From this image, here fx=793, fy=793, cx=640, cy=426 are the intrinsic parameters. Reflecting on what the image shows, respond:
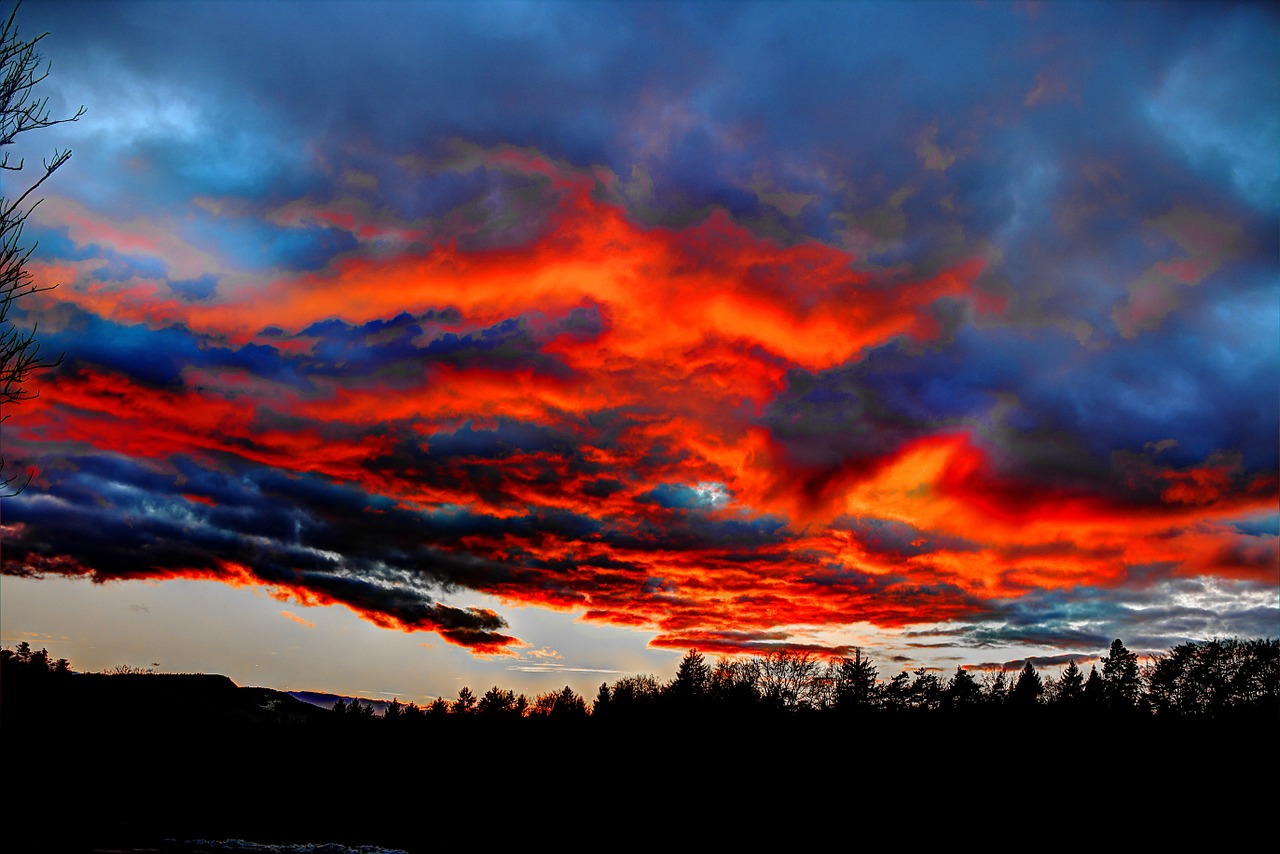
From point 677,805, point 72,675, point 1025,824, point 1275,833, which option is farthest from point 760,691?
point 72,675

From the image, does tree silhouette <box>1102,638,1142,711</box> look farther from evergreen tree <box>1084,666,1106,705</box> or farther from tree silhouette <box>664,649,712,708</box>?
tree silhouette <box>664,649,712,708</box>

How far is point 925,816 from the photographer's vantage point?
76875 mm

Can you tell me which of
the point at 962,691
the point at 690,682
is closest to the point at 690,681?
the point at 690,682

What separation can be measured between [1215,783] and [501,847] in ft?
206

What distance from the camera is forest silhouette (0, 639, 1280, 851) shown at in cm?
7250

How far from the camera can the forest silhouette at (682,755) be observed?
72500mm

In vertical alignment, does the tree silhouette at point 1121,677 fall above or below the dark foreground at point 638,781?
above

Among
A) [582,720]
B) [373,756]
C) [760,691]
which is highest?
[760,691]

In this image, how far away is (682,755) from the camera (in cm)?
9994

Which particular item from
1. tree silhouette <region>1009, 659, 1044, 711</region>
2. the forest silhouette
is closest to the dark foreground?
the forest silhouette

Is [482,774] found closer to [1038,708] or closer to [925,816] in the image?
[925,816]

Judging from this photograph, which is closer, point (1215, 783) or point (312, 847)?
point (1215, 783)

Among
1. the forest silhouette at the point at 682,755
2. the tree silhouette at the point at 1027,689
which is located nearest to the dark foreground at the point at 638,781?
the forest silhouette at the point at 682,755

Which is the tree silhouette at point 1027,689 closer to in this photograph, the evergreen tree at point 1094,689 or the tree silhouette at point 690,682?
the evergreen tree at point 1094,689
